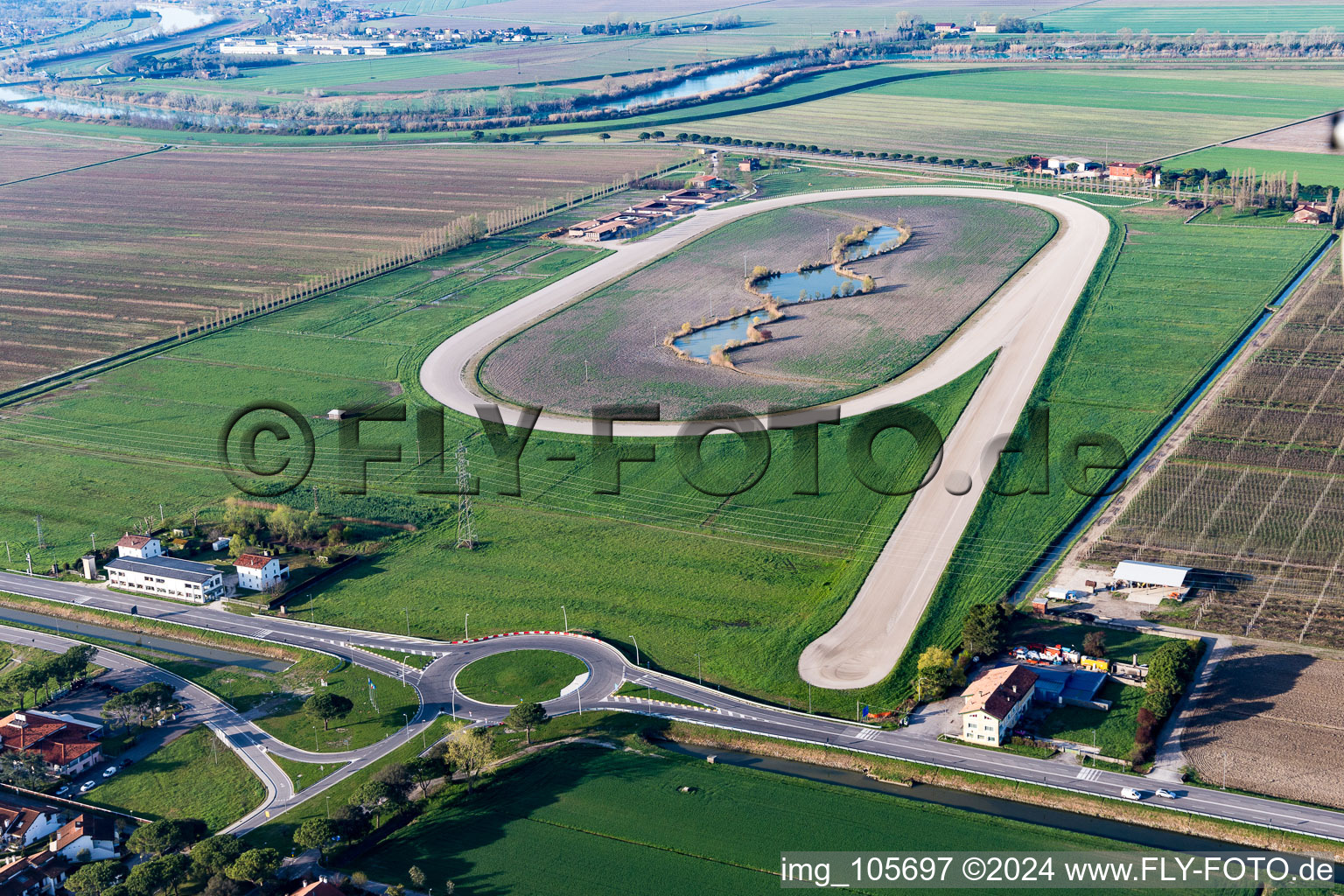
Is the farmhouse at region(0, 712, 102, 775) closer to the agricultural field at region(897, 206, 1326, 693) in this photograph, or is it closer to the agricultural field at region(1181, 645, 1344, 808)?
the agricultural field at region(897, 206, 1326, 693)

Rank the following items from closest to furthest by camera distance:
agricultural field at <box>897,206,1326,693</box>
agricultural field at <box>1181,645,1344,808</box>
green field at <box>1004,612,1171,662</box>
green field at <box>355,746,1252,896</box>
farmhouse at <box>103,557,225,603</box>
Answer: green field at <box>355,746,1252,896</box>
agricultural field at <box>1181,645,1344,808</box>
green field at <box>1004,612,1171,662</box>
agricultural field at <box>897,206,1326,693</box>
farmhouse at <box>103,557,225,603</box>

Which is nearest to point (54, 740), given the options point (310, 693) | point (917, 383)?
point (310, 693)

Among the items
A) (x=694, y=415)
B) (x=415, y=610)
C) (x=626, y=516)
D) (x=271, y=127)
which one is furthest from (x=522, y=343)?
(x=271, y=127)

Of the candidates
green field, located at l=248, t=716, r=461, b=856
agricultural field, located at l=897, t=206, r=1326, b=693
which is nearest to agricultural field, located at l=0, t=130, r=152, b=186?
agricultural field, located at l=897, t=206, r=1326, b=693

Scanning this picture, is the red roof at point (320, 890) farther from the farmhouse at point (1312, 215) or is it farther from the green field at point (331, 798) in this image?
the farmhouse at point (1312, 215)

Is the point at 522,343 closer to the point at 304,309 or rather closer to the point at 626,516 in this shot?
the point at 304,309

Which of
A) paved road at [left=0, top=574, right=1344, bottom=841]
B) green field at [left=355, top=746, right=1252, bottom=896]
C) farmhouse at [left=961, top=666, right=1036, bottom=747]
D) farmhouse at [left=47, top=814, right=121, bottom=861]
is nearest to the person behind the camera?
green field at [left=355, top=746, right=1252, bottom=896]

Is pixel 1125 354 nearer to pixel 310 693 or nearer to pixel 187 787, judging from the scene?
pixel 310 693

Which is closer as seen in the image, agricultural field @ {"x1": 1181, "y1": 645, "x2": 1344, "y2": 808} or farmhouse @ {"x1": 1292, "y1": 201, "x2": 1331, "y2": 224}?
agricultural field @ {"x1": 1181, "y1": 645, "x2": 1344, "y2": 808}
